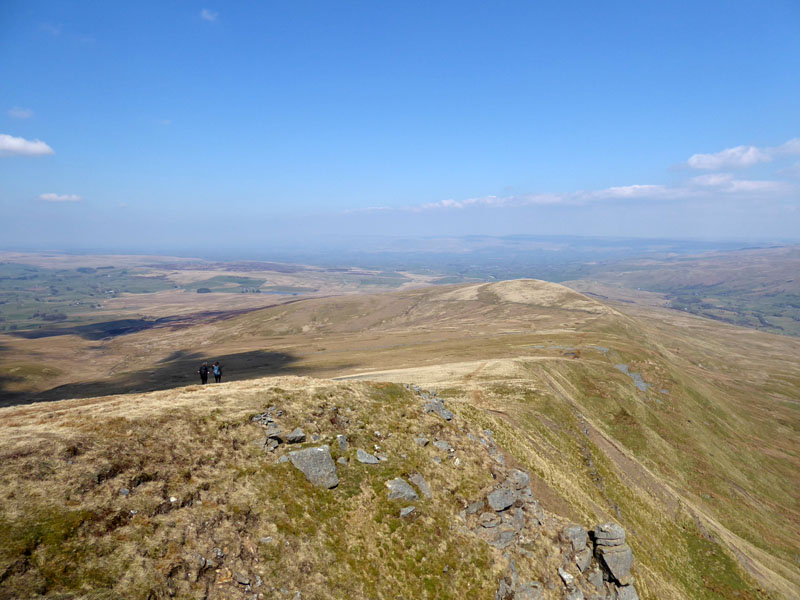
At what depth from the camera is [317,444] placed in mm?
29328

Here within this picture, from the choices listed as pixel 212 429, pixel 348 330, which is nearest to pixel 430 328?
pixel 348 330

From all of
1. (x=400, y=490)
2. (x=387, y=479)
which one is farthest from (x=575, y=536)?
(x=387, y=479)

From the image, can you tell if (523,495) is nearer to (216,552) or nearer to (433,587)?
(433,587)

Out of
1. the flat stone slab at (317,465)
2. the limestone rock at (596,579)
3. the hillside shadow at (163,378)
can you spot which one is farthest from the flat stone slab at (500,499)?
the hillside shadow at (163,378)

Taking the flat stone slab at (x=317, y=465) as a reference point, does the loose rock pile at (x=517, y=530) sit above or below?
below

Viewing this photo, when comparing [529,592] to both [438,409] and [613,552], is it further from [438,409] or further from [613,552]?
[438,409]

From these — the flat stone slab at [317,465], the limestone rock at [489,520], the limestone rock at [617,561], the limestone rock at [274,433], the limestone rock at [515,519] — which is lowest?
the limestone rock at [617,561]

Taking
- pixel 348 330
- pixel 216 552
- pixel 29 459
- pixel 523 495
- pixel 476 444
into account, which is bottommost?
pixel 348 330

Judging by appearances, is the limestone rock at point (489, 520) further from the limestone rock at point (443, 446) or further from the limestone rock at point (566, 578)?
the limestone rock at point (443, 446)

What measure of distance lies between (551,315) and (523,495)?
134 m

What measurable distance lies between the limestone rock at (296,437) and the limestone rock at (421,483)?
30.3ft

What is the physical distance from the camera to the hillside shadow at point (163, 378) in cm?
7450

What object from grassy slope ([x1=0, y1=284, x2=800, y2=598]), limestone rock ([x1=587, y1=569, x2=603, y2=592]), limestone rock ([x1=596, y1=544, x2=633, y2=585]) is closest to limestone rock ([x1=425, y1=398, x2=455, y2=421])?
grassy slope ([x1=0, y1=284, x2=800, y2=598])

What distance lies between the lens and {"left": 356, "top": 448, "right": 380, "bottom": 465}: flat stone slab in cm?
2959
